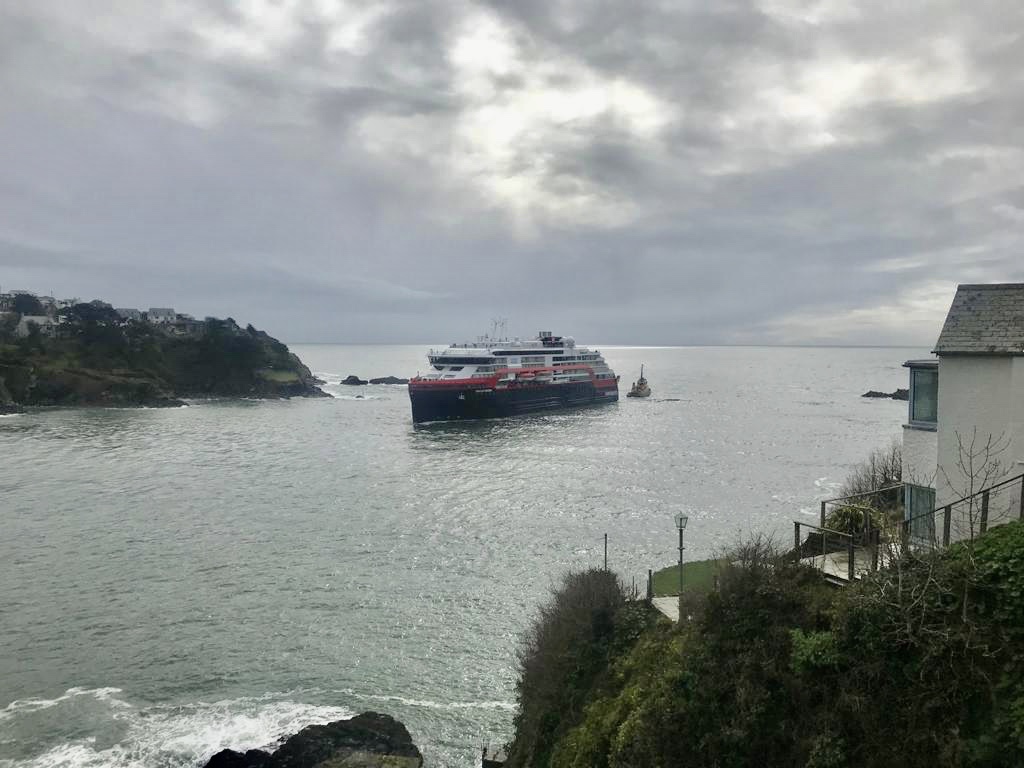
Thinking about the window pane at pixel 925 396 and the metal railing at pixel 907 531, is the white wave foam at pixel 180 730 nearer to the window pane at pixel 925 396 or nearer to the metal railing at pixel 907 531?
the metal railing at pixel 907 531

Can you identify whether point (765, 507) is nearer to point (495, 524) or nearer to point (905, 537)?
point (495, 524)

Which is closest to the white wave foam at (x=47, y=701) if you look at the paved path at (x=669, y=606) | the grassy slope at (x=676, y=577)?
the paved path at (x=669, y=606)

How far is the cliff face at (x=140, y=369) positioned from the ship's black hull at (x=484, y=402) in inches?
1604

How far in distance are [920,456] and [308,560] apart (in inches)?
857

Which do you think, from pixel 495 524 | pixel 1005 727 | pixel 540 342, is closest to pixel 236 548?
pixel 495 524

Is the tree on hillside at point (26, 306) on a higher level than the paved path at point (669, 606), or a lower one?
higher

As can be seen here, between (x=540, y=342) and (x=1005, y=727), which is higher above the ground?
(x=540, y=342)

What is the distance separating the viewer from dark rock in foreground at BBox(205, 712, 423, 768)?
14.2 metres

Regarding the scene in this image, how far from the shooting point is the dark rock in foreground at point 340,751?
46.8ft

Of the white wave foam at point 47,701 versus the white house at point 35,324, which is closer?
the white wave foam at point 47,701

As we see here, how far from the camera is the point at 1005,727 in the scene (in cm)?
717

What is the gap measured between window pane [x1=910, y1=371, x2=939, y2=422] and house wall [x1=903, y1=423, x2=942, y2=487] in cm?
37

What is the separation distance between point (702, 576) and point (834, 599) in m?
10.1

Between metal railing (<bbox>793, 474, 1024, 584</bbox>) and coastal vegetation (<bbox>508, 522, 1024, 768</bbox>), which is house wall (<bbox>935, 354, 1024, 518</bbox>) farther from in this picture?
coastal vegetation (<bbox>508, 522, 1024, 768</bbox>)
